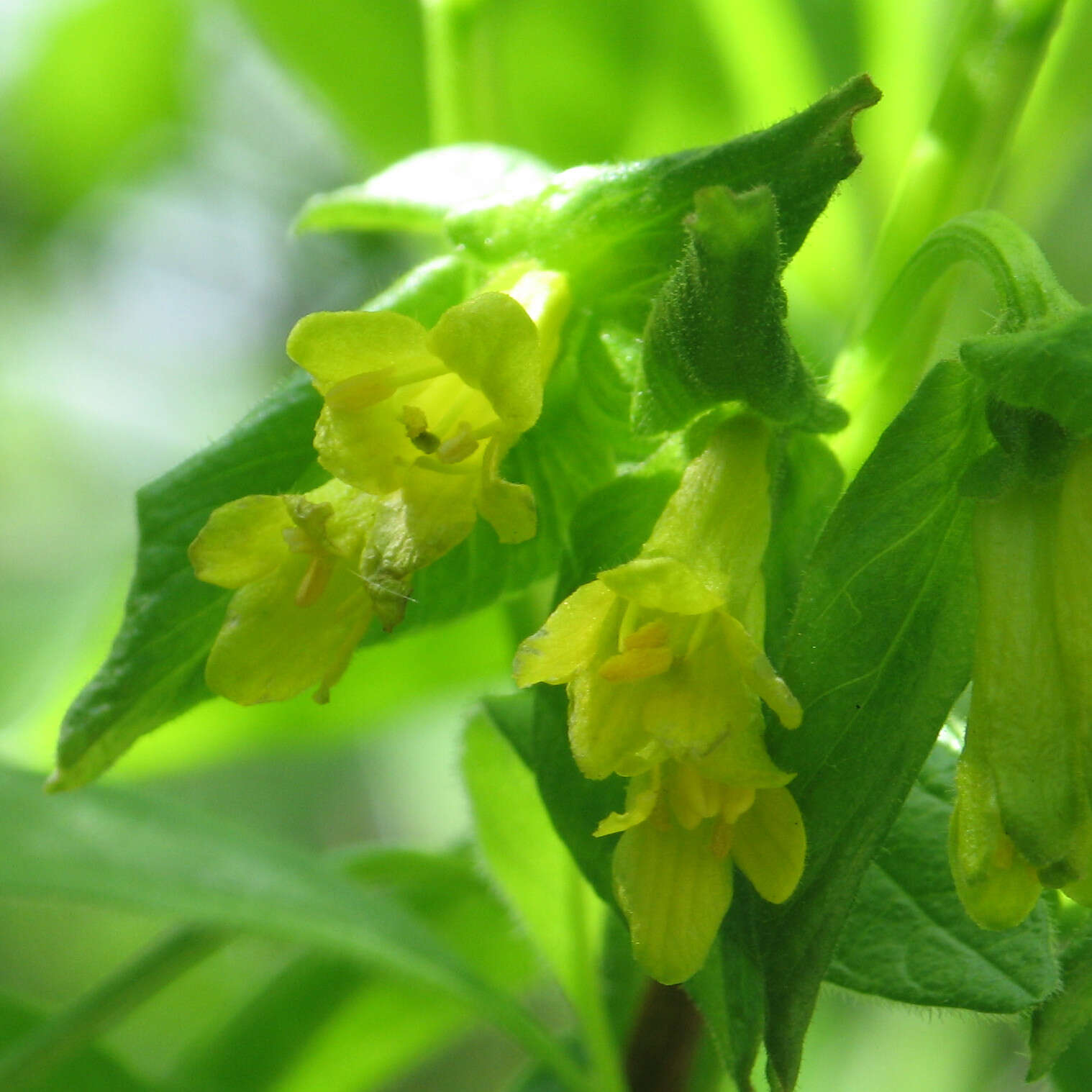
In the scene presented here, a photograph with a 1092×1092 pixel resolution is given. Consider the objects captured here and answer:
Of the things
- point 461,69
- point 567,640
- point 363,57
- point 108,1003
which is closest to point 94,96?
point 363,57

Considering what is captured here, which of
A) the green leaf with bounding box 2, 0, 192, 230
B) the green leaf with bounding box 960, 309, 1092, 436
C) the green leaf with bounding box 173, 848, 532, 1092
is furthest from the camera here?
the green leaf with bounding box 2, 0, 192, 230

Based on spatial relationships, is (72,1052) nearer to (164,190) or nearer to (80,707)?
(80,707)

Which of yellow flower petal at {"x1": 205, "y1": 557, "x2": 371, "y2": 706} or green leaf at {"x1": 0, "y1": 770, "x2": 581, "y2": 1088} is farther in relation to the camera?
green leaf at {"x1": 0, "y1": 770, "x2": 581, "y2": 1088}

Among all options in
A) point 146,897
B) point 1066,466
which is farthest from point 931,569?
point 146,897

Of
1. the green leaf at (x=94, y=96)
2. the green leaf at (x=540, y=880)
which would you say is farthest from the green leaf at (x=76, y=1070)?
the green leaf at (x=94, y=96)

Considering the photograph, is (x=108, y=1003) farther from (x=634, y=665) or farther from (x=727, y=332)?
(x=727, y=332)

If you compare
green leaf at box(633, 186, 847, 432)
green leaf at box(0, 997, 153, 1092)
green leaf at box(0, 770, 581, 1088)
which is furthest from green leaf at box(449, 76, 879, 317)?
green leaf at box(0, 997, 153, 1092)

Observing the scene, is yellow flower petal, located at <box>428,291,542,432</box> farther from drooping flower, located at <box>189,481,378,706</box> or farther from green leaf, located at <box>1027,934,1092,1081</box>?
green leaf, located at <box>1027,934,1092,1081</box>

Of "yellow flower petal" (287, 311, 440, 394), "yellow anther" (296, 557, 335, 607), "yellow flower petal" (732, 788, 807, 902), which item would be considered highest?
"yellow flower petal" (287, 311, 440, 394)
